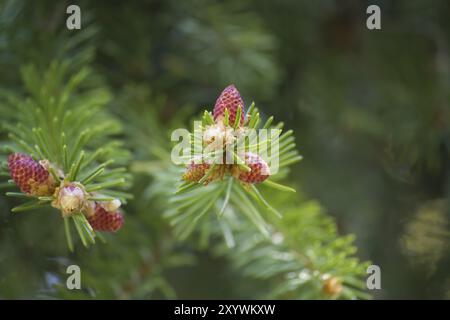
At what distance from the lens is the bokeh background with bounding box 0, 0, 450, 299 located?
0.81 meters

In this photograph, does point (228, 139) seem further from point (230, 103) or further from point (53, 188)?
point (53, 188)

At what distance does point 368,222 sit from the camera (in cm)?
103

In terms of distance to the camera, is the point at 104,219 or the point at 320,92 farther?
the point at 320,92

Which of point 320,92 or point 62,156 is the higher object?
point 320,92

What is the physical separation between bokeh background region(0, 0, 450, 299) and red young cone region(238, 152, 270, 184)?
0.32m

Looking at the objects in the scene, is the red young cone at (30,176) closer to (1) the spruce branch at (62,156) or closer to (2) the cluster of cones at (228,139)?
(1) the spruce branch at (62,156)

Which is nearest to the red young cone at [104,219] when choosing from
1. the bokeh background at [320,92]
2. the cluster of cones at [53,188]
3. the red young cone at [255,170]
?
the cluster of cones at [53,188]

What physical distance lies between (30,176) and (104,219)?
75 millimetres

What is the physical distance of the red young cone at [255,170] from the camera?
0.46 meters

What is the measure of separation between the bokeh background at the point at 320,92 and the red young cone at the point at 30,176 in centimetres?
28

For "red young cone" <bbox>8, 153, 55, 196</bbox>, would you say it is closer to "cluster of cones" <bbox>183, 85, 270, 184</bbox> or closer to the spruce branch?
the spruce branch

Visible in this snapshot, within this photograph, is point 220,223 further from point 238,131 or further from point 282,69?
point 282,69

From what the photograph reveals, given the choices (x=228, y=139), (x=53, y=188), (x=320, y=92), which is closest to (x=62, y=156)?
(x=53, y=188)

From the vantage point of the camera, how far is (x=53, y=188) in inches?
19.0
